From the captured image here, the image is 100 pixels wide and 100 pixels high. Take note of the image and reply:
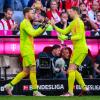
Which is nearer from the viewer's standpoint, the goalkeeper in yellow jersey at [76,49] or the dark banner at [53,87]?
the goalkeeper in yellow jersey at [76,49]

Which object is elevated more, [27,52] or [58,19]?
[58,19]

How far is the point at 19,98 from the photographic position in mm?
12023

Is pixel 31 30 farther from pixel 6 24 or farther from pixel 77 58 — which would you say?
pixel 6 24

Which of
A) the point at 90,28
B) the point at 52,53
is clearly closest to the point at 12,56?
the point at 52,53

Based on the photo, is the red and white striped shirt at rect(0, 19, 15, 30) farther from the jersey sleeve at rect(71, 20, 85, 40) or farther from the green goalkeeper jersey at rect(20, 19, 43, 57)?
the jersey sleeve at rect(71, 20, 85, 40)

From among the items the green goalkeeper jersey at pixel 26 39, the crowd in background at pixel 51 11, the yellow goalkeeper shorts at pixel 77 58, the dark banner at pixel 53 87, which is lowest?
the dark banner at pixel 53 87

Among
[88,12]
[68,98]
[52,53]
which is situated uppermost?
[88,12]

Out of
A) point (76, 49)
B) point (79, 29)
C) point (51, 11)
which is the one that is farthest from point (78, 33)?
point (51, 11)

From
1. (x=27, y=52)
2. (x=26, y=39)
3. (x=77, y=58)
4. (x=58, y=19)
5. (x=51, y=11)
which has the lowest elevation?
(x=77, y=58)

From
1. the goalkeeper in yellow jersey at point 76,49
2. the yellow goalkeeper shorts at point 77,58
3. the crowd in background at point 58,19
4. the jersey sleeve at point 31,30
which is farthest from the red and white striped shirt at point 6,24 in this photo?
the yellow goalkeeper shorts at point 77,58

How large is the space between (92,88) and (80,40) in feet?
4.84

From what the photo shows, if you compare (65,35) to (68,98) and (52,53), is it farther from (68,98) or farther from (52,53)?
(68,98)

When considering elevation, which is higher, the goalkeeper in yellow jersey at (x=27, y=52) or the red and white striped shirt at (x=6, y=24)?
the red and white striped shirt at (x=6, y=24)

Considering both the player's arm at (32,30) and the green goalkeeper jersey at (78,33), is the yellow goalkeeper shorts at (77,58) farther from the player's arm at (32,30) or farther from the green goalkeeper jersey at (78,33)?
the player's arm at (32,30)
